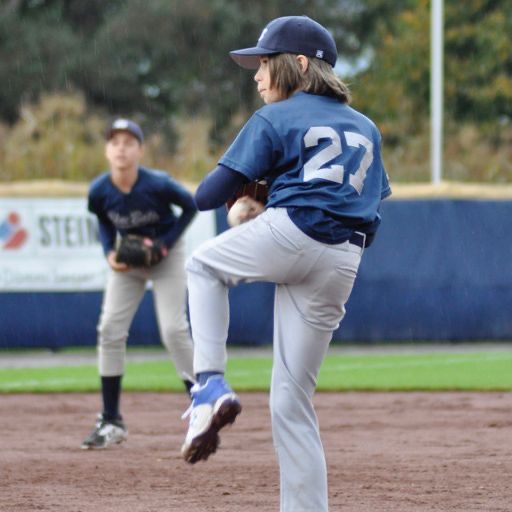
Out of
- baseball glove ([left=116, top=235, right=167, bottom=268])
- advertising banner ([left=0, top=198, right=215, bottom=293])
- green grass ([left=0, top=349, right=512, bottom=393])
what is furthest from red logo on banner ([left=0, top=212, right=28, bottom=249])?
baseball glove ([left=116, top=235, right=167, bottom=268])

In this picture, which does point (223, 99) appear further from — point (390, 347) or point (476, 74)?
point (390, 347)

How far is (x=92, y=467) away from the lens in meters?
6.84

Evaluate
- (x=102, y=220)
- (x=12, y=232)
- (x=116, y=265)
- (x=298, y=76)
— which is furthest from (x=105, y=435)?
(x=12, y=232)

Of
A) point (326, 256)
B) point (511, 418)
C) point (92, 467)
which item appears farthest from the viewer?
point (511, 418)

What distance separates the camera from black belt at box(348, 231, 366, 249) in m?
4.53

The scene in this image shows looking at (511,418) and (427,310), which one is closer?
(511,418)

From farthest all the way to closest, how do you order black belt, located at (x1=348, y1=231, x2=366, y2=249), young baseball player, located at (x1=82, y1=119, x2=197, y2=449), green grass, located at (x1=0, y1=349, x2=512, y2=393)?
green grass, located at (x1=0, y1=349, x2=512, y2=393) → young baseball player, located at (x1=82, y1=119, x2=197, y2=449) → black belt, located at (x1=348, y1=231, x2=366, y2=249)

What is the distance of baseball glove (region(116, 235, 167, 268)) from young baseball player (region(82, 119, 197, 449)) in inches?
0.5

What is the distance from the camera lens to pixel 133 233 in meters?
8.23

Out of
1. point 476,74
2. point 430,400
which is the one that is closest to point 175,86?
point 476,74

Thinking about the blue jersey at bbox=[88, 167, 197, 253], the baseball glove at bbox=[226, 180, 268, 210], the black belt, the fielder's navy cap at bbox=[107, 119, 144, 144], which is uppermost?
the baseball glove at bbox=[226, 180, 268, 210]

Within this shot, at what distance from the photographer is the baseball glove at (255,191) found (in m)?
4.60

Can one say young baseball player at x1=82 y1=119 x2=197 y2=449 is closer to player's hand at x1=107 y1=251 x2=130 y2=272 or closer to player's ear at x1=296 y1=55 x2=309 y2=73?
player's hand at x1=107 y1=251 x2=130 y2=272

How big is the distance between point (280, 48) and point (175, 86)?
111 ft
